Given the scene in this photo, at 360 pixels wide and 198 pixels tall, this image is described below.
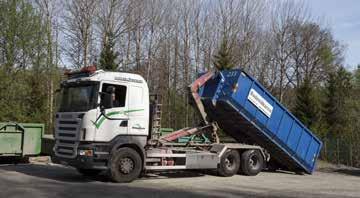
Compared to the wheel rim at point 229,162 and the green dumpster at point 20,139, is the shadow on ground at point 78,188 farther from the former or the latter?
the green dumpster at point 20,139

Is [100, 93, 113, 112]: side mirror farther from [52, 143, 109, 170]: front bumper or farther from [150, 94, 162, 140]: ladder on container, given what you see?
[150, 94, 162, 140]: ladder on container

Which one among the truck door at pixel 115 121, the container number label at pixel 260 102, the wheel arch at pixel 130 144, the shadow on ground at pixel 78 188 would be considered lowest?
the shadow on ground at pixel 78 188

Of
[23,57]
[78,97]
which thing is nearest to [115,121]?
[78,97]

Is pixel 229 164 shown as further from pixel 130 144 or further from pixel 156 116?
pixel 130 144

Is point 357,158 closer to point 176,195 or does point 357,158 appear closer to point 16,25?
point 176,195

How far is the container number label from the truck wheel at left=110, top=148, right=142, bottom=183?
4.58m

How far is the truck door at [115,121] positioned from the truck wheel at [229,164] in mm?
3931

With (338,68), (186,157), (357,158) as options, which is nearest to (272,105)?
(186,157)

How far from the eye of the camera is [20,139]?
1891cm

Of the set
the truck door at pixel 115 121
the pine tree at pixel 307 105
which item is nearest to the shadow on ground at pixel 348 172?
the truck door at pixel 115 121

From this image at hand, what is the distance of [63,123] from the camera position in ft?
46.3

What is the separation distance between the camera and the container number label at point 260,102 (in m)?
16.6

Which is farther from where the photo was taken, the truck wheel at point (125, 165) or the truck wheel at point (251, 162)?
the truck wheel at point (251, 162)

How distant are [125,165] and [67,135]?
1799 mm
